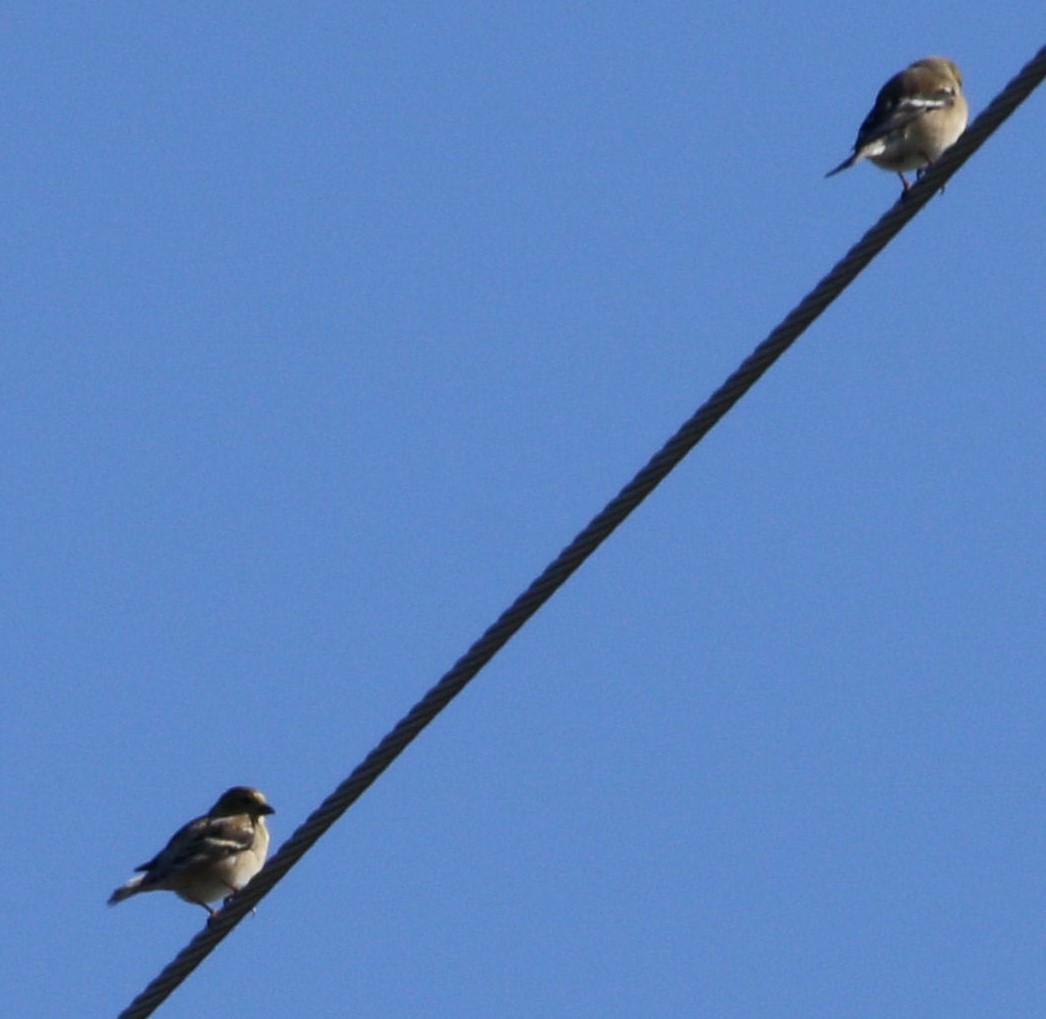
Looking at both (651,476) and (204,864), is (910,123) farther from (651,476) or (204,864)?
(651,476)

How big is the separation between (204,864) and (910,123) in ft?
17.9

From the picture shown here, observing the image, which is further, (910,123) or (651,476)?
(910,123)

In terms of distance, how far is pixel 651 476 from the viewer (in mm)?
8203

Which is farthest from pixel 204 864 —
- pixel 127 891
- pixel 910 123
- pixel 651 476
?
pixel 651 476

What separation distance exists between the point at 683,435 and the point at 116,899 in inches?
339

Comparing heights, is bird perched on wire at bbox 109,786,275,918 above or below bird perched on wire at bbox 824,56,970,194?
below

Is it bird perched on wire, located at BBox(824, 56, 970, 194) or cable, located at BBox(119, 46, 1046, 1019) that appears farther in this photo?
bird perched on wire, located at BBox(824, 56, 970, 194)

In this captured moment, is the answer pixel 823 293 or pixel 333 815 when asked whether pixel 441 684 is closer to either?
pixel 333 815

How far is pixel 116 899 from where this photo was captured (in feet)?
52.9

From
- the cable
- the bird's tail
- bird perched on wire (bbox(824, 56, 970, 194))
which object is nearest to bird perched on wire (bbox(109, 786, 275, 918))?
the bird's tail

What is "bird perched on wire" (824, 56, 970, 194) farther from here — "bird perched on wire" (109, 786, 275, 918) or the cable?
the cable

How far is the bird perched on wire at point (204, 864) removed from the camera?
1609 centimetres

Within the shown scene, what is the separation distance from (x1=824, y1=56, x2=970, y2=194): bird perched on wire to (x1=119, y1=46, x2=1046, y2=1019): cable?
7.63 m

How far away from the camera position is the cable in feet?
26.9
